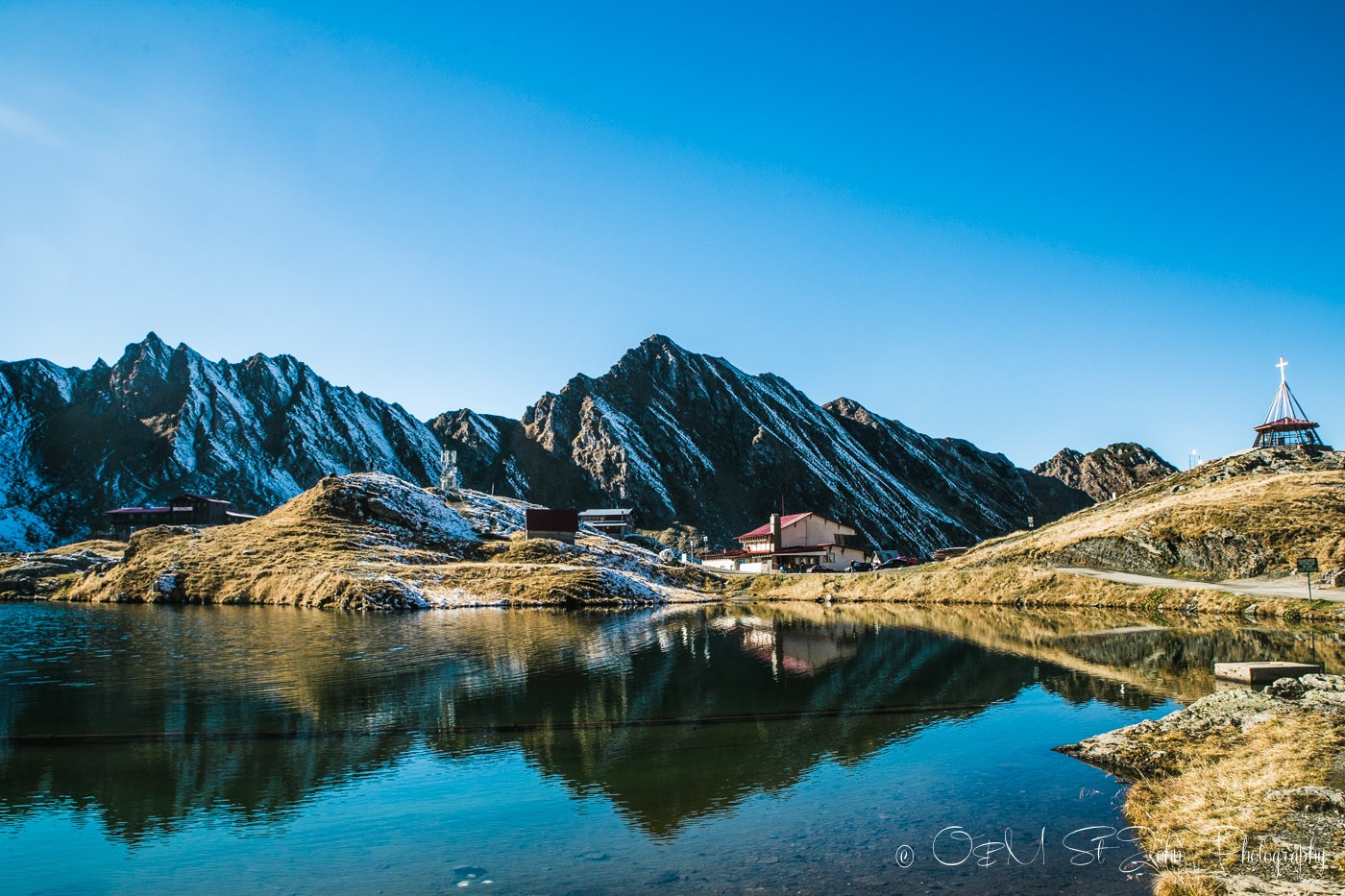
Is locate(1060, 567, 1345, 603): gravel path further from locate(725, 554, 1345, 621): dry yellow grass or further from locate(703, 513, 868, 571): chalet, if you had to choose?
locate(703, 513, 868, 571): chalet

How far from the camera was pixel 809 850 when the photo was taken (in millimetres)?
15547

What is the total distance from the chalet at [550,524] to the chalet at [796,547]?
34.1 m

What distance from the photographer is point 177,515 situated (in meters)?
157

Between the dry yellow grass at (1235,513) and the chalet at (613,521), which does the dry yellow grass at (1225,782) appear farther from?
the chalet at (613,521)

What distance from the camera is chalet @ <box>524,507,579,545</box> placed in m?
119

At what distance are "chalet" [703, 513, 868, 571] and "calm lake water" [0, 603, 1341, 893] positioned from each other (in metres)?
90.2

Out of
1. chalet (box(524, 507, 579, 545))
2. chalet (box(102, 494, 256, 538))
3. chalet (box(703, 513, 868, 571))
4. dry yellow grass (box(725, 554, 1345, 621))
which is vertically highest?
chalet (box(102, 494, 256, 538))

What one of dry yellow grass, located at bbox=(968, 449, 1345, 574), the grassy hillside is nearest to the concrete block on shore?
dry yellow grass, located at bbox=(968, 449, 1345, 574)

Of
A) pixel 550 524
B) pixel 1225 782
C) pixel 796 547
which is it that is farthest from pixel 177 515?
pixel 1225 782

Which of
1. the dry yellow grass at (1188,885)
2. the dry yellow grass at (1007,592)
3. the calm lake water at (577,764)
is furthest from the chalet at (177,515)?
the dry yellow grass at (1188,885)

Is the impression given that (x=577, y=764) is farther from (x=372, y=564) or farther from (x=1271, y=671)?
(x=372, y=564)

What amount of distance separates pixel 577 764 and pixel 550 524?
98.6 m

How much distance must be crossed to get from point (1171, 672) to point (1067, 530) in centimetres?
7146

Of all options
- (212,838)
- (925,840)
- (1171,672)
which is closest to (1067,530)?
(1171,672)
